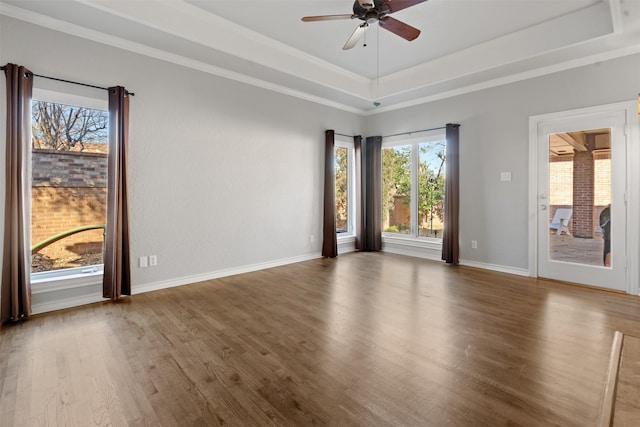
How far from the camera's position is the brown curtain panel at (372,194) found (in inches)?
244

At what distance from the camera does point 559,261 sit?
415cm

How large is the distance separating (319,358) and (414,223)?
412 cm

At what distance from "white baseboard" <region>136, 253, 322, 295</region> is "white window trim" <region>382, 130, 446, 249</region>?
1.64 metres

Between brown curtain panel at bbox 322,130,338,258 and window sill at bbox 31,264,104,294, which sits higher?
brown curtain panel at bbox 322,130,338,258

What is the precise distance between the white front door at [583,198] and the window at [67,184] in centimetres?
552

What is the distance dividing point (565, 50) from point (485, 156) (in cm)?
157

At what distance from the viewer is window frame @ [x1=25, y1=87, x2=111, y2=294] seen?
3.06 m

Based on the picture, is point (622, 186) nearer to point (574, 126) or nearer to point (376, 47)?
point (574, 126)

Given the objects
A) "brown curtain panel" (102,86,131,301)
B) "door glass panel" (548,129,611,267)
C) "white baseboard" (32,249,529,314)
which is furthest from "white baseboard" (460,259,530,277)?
"brown curtain panel" (102,86,131,301)

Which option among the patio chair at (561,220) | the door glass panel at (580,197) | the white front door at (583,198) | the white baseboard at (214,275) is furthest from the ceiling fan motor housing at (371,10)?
the white baseboard at (214,275)

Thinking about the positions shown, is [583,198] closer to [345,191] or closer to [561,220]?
[561,220]

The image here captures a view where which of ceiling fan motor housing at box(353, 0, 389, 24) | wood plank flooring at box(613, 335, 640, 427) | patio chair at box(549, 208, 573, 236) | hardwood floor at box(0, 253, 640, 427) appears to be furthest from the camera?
patio chair at box(549, 208, 573, 236)

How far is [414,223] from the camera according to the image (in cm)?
586

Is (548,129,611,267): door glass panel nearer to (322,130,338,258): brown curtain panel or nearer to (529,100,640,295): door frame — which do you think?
(529,100,640,295): door frame
